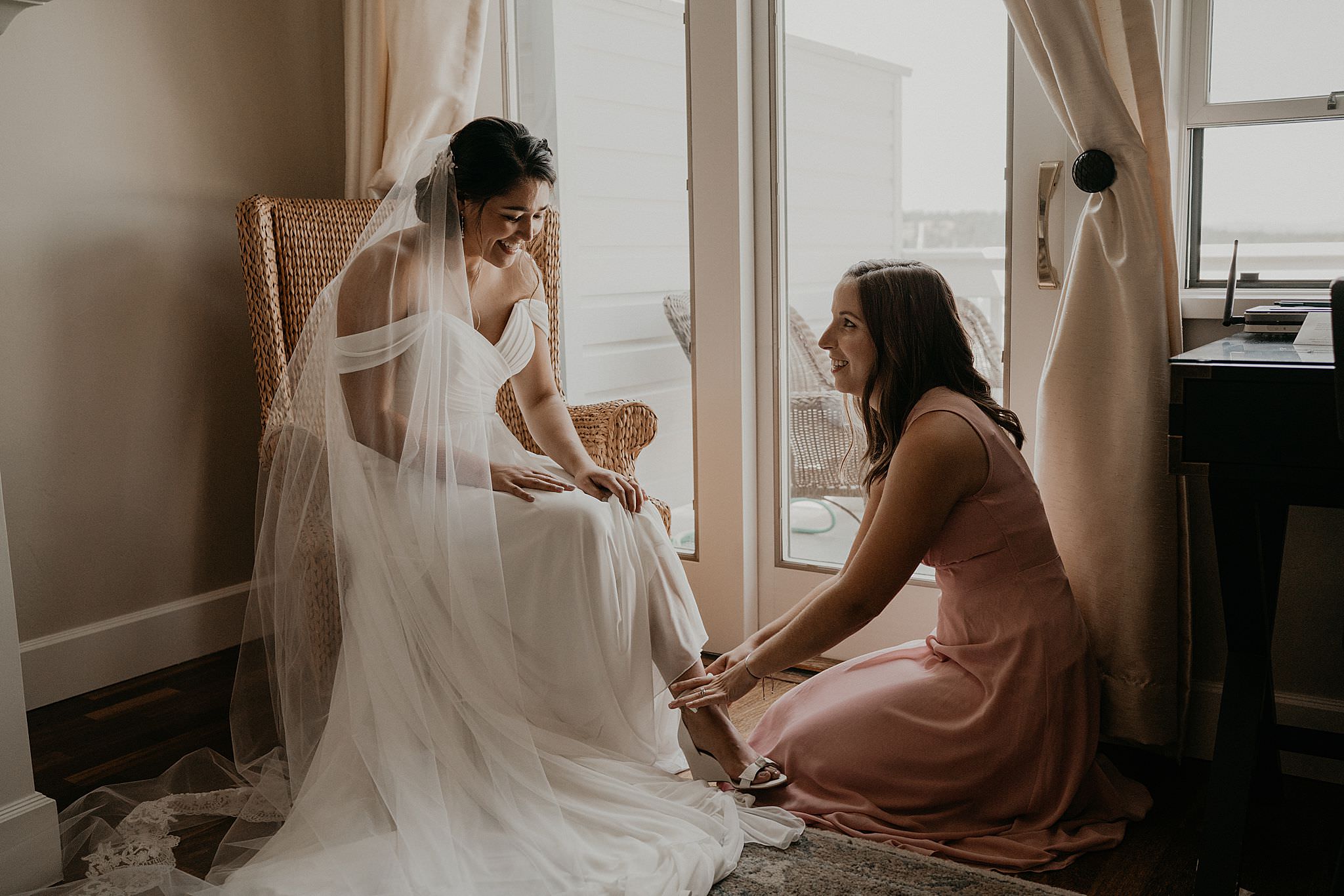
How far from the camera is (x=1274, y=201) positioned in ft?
6.97

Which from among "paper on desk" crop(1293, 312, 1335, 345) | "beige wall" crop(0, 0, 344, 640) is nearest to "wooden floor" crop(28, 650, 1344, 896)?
"beige wall" crop(0, 0, 344, 640)

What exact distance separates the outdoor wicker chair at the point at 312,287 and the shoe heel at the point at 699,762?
0.64 metres

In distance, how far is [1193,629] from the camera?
2.07 metres

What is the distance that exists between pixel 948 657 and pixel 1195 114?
1.22m

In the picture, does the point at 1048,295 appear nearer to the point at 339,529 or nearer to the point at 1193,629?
the point at 1193,629

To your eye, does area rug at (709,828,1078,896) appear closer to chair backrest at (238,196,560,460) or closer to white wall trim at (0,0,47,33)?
chair backrest at (238,196,560,460)

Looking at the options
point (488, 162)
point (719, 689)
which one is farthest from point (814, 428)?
point (488, 162)

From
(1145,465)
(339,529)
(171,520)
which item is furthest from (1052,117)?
(171,520)

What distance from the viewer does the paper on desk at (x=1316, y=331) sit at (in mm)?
1608

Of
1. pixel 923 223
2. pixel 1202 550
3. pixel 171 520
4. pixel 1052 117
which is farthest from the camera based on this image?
pixel 171 520

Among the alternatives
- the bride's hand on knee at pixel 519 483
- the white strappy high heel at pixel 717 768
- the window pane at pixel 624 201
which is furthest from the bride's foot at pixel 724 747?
the window pane at pixel 624 201

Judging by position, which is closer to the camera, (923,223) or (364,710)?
(364,710)

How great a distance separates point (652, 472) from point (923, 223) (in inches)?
38.8

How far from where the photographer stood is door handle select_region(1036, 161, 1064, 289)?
7.22 feet
